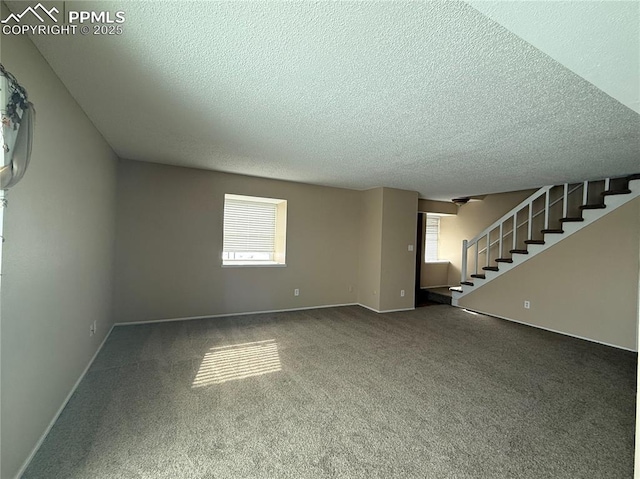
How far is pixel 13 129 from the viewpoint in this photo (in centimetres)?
121

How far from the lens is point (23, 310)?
151 centimetres

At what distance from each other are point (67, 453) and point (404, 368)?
2697 mm

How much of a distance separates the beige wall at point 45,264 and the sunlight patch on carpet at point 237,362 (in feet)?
3.36

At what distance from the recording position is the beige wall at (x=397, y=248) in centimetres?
526

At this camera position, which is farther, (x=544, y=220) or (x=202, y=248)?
(x=544, y=220)

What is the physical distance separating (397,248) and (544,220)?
2613 mm

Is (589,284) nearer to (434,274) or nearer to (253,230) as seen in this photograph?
(434,274)

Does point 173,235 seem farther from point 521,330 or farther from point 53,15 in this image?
point 521,330

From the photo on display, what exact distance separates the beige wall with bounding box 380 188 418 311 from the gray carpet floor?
5.14ft

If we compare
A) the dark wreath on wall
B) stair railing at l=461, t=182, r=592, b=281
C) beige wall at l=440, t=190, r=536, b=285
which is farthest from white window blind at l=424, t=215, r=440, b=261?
the dark wreath on wall

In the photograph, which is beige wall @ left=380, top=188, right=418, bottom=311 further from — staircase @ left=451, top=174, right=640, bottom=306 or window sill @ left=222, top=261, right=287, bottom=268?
window sill @ left=222, top=261, right=287, bottom=268

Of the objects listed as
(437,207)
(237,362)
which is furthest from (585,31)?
(437,207)

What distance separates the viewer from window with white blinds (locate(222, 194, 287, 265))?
4859 millimetres

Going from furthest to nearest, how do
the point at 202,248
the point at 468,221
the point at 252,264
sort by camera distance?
1. the point at 468,221
2. the point at 252,264
3. the point at 202,248
